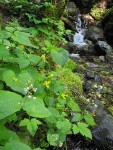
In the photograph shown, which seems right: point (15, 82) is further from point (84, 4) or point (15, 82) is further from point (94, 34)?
point (84, 4)

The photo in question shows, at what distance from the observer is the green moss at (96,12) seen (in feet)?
42.9

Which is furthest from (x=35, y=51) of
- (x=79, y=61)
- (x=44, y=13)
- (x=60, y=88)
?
(x=79, y=61)

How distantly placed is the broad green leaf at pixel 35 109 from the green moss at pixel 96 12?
11.4 m

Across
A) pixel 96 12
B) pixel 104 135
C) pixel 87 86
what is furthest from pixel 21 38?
pixel 96 12

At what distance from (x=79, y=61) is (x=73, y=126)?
5.48 m

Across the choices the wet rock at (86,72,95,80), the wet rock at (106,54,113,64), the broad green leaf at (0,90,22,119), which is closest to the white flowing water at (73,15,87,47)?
the wet rock at (106,54,113,64)

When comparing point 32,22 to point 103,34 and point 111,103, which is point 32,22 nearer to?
point 111,103

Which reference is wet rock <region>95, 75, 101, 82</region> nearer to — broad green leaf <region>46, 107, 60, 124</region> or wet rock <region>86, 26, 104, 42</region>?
wet rock <region>86, 26, 104, 42</region>

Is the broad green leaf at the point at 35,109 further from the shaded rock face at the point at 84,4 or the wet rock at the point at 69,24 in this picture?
the shaded rock face at the point at 84,4

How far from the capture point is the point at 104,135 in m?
3.54

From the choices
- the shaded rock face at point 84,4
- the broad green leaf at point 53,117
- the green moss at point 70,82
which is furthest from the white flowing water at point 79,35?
the broad green leaf at point 53,117

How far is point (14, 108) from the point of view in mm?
1780

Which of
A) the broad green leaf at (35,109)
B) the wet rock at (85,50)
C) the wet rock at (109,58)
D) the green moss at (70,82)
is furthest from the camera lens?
the wet rock at (85,50)

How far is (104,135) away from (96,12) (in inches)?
428
